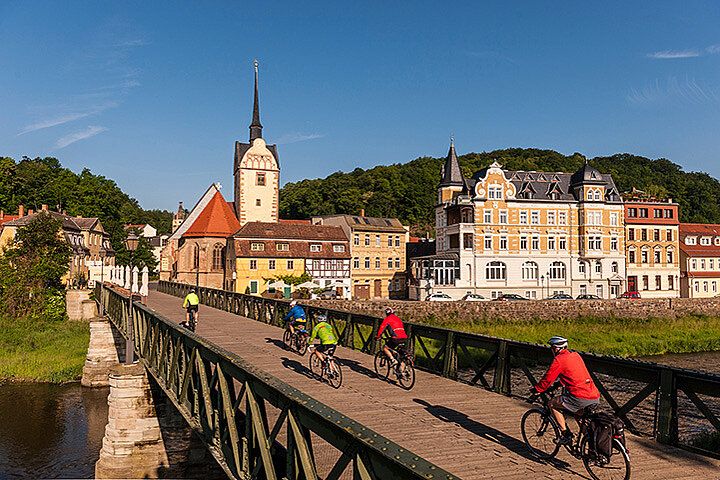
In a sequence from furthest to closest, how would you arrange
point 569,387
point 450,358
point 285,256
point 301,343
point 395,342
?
1. point 285,256
2. point 301,343
3. point 450,358
4. point 395,342
5. point 569,387

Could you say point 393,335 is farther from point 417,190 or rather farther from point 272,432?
point 417,190

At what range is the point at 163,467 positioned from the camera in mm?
14086

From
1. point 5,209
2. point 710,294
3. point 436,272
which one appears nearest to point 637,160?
point 710,294

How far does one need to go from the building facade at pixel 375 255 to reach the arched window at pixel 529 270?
1360cm

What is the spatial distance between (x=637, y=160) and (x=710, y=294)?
73078 millimetres

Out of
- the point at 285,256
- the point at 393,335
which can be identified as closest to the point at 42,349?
the point at 285,256

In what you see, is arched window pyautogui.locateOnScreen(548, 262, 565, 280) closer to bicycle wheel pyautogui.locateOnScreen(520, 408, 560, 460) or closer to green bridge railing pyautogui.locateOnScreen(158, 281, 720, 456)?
green bridge railing pyautogui.locateOnScreen(158, 281, 720, 456)

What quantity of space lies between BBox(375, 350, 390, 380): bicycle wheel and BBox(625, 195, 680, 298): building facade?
53436 millimetres

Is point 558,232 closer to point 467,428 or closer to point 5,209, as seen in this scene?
point 467,428

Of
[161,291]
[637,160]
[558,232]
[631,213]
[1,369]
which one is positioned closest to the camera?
[1,369]

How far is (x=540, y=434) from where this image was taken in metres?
6.62

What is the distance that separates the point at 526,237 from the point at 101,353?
1546 inches

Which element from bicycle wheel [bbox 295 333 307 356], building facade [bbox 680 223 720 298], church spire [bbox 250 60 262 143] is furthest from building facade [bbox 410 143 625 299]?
bicycle wheel [bbox 295 333 307 356]

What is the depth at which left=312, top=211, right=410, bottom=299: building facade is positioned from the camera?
2265 inches
